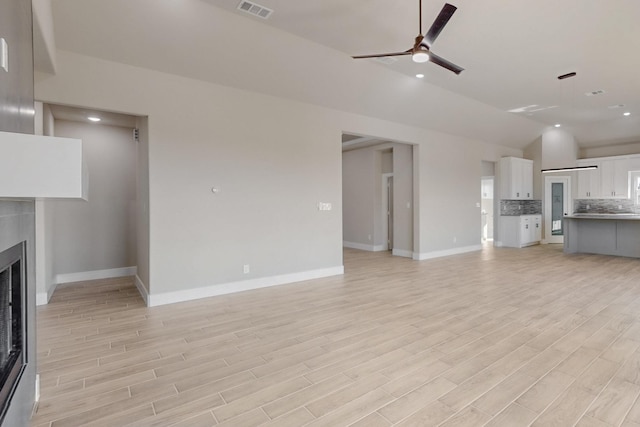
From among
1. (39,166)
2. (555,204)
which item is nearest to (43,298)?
(39,166)

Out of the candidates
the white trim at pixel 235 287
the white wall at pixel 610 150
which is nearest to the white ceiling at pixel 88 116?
the white trim at pixel 235 287

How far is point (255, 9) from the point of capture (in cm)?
351

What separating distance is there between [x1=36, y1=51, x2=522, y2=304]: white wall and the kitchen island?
5773 mm

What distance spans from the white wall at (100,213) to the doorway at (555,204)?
36.8 feet

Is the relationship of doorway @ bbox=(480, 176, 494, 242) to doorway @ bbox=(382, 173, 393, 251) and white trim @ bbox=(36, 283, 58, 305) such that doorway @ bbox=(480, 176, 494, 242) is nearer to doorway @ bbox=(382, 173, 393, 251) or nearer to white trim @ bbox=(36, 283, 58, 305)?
doorway @ bbox=(382, 173, 393, 251)

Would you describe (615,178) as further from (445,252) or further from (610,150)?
(445,252)

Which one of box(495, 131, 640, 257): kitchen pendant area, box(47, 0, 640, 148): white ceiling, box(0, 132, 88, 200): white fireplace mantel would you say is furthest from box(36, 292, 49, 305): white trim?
box(495, 131, 640, 257): kitchen pendant area

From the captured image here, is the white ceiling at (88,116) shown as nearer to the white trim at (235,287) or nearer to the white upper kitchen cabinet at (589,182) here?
the white trim at (235,287)

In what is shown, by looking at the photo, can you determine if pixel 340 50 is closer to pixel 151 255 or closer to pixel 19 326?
pixel 151 255

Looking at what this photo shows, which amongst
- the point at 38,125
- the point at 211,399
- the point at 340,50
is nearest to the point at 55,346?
the point at 211,399

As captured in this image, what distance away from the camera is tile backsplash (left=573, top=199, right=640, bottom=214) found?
916 cm

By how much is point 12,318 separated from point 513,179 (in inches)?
411

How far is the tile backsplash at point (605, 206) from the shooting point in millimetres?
9162

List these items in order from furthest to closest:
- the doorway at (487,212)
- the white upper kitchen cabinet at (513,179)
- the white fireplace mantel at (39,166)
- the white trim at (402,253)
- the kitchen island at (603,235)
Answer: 1. the doorway at (487,212)
2. the white upper kitchen cabinet at (513,179)
3. the white trim at (402,253)
4. the kitchen island at (603,235)
5. the white fireplace mantel at (39,166)
